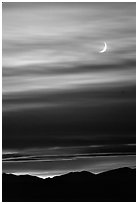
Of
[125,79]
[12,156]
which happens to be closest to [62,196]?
[12,156]

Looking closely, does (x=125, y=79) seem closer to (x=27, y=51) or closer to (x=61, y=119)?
(x=61, y=119)

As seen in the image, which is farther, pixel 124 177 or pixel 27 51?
pixel 27 51

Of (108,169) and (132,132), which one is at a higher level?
(132,132)

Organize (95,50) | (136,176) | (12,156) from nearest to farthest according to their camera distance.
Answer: (136,176) < (12,156) < (95,50)

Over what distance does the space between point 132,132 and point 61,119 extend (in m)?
0.57

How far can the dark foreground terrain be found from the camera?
116 inches

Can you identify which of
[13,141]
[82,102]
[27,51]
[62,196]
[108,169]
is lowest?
[62,196]

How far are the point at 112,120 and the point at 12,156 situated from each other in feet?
2.75

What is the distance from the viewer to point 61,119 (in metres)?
3.16

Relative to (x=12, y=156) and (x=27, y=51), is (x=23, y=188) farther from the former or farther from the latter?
(x=27, y=51)

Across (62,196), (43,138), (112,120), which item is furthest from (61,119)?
(62,196)

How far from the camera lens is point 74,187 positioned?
9.93ft

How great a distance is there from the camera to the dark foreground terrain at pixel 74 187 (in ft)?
9.68

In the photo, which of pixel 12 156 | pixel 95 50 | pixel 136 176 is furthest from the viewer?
pixel 95 50
